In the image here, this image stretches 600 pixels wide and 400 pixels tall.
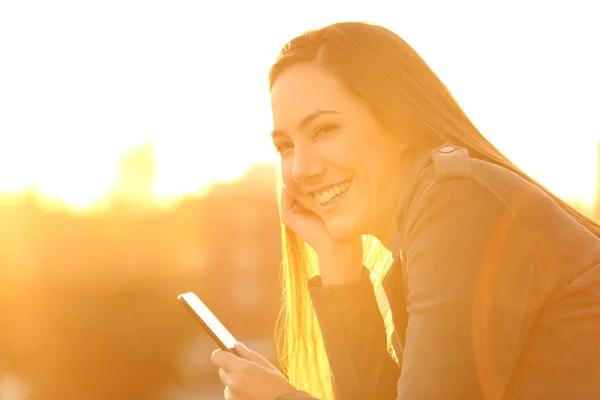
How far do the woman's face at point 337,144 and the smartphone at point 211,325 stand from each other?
0.63 metres

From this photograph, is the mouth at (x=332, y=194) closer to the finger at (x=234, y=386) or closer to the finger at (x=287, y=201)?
the finger at (x=287, y=201)

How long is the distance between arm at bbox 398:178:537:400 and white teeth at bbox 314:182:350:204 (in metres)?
0.69

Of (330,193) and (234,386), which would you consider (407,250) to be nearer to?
(330,193)

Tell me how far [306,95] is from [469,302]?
106 centimetres

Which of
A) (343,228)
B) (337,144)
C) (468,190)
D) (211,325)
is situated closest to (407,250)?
(468,190)

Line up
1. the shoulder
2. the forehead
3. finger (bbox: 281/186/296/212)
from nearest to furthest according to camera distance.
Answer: the shoulder < the forehead < finger (bbox: 281/186/296/212)

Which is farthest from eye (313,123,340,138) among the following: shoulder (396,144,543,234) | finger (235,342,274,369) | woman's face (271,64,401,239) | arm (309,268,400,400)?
finger (235,342,274,369)

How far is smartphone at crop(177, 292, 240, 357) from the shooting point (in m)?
3.31

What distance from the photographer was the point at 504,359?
2391mm

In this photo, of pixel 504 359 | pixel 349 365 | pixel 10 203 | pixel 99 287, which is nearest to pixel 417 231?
pixel 504 359

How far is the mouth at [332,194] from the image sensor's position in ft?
10.3

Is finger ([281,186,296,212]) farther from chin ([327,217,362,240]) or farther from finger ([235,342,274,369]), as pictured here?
finger ([235,342,274,369])

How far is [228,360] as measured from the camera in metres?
3.05

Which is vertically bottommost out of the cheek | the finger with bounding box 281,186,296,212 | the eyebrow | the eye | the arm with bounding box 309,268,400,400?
the arm with bounding box 309,268,400,400
